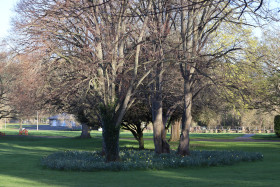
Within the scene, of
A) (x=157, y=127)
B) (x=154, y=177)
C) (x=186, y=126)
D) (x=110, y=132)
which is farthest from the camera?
(x=157, y=127)

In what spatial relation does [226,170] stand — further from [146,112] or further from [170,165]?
[146,112]

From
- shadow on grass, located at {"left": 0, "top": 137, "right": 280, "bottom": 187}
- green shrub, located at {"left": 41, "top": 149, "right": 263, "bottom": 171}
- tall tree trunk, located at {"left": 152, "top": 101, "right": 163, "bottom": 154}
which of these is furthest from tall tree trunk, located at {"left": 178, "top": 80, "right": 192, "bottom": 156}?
shadow on grass, located at {"left": 0, "top": 137, "right": 280, "bottom": 187}

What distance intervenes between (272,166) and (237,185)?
266 inches

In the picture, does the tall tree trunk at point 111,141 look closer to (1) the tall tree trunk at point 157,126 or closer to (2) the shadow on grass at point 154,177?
(2) the shadow on grass at point 154,177

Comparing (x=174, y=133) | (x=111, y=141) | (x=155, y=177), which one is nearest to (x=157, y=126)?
(x=111, y=141)

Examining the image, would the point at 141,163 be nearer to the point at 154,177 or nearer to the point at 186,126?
the point at 154,177

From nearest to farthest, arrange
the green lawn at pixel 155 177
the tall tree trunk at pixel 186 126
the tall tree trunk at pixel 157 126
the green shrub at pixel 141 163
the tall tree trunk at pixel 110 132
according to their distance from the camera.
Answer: the green lawn at pixel 155 177
the green shrub at pixel 141 163
the tall tree trunk at pixel 110 132
the tall tree trunk at pixel 186 126
the tall tree trunk at pixel 157 126

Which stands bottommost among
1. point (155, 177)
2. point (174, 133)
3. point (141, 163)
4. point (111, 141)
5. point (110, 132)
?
point (155, 177)

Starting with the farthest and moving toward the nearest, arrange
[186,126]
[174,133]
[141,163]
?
[174,133], [186,126], [141,163]

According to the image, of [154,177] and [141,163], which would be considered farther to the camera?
[141,163]

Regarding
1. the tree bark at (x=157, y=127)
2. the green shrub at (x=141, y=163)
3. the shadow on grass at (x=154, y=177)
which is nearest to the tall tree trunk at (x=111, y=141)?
the green shrub at (x=141, y=163)

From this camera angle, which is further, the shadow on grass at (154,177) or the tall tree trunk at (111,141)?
the tall tree trunk at (111,141)

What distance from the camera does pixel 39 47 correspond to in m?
17.9

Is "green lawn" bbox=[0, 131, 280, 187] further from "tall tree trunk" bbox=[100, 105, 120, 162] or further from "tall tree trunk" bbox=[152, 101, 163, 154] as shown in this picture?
"tall tree trunk" bbox=[152, 101, 163, 154]
